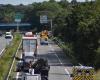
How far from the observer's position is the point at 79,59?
48.6 m

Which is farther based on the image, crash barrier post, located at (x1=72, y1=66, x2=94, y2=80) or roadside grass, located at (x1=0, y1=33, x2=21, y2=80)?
roadside grass, located at (x1=0, y1=33, x2=21, y2=80)

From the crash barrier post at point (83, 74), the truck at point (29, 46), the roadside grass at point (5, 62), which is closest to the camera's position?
the crash barrier post at point (83, 74)

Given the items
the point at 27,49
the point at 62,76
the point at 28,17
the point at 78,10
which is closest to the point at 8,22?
the point at 28,17

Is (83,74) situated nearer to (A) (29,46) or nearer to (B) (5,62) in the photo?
(B) (5,62)

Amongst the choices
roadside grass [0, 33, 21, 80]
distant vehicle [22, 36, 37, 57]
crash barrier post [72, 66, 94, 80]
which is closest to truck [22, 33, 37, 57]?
distant vehicle [22, 36, 37, 57]

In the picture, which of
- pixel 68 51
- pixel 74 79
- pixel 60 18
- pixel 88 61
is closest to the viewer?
pixel 74 79

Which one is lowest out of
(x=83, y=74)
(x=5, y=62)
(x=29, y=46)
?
(x=5, y=62)

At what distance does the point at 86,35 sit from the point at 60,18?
67.2 meters

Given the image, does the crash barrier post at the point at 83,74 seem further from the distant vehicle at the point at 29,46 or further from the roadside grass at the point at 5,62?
the distant vehicle at the point at 29,46

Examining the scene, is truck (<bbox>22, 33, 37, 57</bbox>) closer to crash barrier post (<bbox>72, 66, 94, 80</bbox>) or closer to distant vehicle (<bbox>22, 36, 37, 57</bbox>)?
distant vehicle (<bbox>22, 36, 37, 57</bbox>)

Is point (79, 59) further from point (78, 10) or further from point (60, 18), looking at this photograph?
point (60, 18)

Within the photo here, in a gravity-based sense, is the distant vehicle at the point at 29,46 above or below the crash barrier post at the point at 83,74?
below

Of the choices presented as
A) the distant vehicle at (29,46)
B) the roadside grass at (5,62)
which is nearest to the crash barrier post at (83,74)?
the roadside grass at (5,62)

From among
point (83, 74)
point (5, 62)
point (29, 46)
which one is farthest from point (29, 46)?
point (83, 74)
